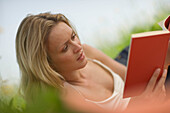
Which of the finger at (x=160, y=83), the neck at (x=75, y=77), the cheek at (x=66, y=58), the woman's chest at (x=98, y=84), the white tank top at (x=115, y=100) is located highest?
the cheek at (x=66, y=58)

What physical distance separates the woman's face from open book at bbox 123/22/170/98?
0.19m

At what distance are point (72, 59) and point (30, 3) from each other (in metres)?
0.39

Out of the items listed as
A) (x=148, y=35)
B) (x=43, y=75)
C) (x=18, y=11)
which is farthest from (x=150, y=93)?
(x=18, y=11)

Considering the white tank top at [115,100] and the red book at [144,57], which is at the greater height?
the red book at [144,57]

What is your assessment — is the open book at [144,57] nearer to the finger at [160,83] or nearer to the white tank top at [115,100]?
the finger at [160,83]

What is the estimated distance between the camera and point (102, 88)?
980 millimetres

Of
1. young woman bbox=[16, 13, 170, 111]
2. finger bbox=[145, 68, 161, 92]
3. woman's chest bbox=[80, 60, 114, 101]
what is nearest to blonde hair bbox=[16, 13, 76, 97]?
young woman bbox=[16, 13, 170, 111]

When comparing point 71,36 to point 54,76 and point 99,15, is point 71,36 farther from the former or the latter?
point 99,15

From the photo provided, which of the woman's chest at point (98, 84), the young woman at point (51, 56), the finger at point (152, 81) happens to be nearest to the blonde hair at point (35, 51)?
the young woman at point (51, 56)

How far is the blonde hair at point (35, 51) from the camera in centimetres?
73

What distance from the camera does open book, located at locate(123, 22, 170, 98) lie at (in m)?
0.61

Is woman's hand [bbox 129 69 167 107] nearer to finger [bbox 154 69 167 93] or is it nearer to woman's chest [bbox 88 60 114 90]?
finger [bbox 154 69 167 93]

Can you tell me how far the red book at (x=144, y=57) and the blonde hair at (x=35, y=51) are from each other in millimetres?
230

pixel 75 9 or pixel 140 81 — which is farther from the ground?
pixel 75 9
